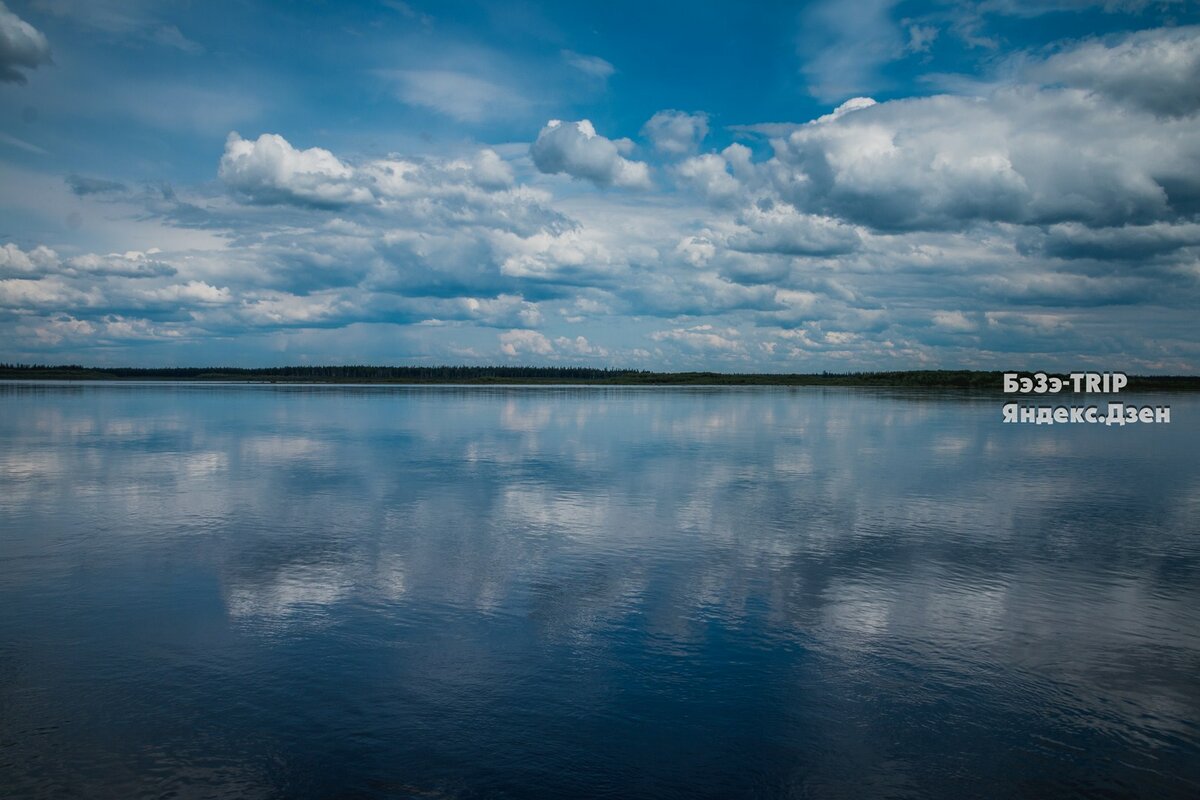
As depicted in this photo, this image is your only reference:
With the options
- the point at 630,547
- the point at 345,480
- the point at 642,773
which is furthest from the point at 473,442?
the point at 642,773

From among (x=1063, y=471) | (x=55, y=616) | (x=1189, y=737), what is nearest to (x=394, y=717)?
(x=55, y=616)

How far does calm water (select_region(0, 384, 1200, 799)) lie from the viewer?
317 inches

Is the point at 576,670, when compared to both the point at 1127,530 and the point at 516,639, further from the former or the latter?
the point at 1127,530

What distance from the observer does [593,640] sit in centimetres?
1143

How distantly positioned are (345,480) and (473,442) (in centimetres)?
1405

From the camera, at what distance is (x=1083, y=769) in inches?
316

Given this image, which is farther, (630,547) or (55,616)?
(630,547)

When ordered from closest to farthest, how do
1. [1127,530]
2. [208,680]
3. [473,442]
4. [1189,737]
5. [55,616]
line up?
[1189,737], [208,680], [55,616], [1127,530], [473,442]

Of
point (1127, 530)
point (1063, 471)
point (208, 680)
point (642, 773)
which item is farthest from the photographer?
point (1063, 471)

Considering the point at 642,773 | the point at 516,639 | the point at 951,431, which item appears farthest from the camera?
the point at 951,431

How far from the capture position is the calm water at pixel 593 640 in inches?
317

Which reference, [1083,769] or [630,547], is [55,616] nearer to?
[630,547]

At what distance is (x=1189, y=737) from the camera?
8.75 meters

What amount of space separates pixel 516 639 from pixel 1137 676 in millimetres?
8047
